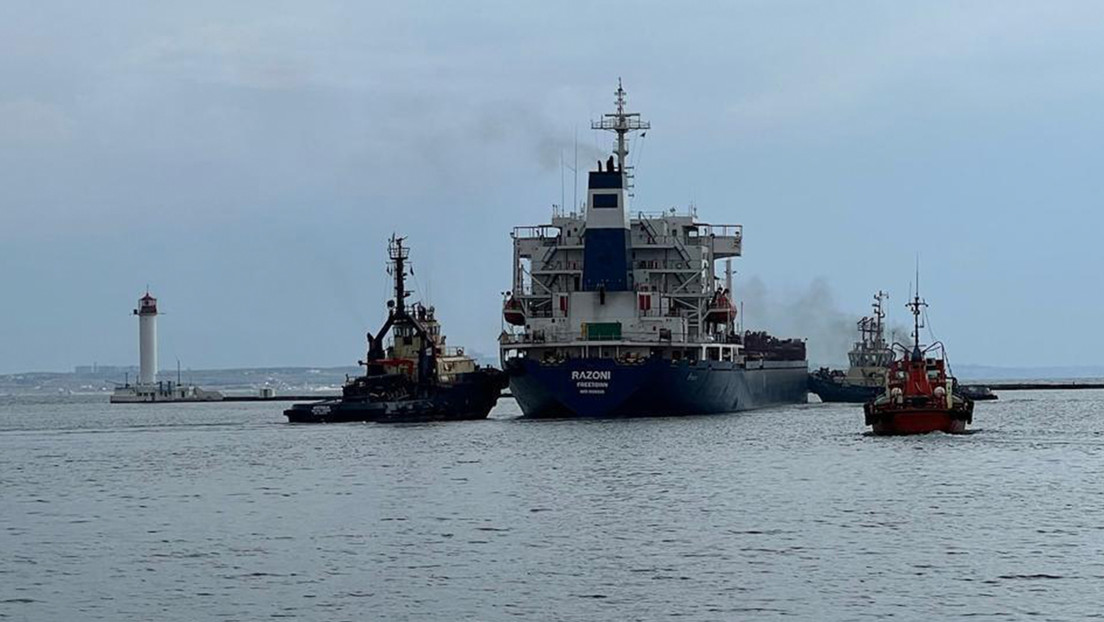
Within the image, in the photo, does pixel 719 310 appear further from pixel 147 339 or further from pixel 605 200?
pixel 147 339

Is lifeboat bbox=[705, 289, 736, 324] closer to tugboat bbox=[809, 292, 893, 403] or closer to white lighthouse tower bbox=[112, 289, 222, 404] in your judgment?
tugboat bbox=[809, 292, 893, 403]

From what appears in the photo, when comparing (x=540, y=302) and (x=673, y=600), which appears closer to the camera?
(x=673, y=600)

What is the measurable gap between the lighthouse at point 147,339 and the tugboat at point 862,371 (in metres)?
73.3

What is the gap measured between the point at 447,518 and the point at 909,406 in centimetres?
2863

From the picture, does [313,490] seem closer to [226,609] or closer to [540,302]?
[226,609]

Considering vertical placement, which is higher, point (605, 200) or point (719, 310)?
point (605, 200)

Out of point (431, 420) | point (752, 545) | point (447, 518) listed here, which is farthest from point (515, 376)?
point (752, 545)

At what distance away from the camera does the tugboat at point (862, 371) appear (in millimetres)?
129750

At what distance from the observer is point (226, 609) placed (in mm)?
28281

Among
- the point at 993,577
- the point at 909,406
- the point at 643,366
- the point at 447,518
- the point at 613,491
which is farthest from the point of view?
the point at 643,366

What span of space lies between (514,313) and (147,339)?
102586 mm

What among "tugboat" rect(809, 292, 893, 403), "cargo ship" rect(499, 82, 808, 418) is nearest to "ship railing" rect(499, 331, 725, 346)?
"cargo ship" rect(499, 82, 808, 418)

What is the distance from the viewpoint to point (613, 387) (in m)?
77.2

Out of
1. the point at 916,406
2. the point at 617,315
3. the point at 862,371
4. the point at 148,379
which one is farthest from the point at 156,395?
the point at 916,406
